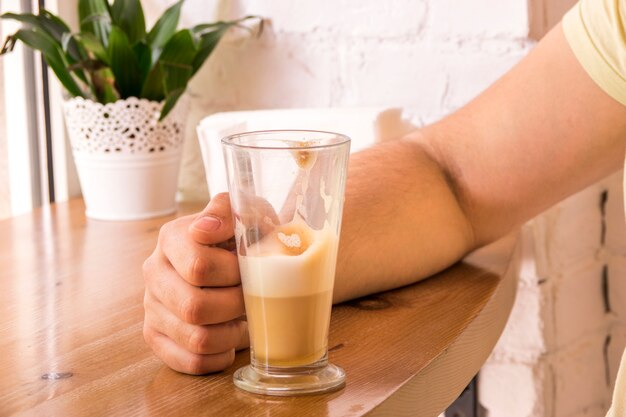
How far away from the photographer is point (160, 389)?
69 centimetres

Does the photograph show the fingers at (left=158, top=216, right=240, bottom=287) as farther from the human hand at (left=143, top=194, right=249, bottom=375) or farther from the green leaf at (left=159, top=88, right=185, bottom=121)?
the green leaf at (left=159, top=88, right=185, bottom=121)

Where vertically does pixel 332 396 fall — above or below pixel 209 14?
below

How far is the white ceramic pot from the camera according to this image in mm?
1452

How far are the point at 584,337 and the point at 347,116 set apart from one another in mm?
508

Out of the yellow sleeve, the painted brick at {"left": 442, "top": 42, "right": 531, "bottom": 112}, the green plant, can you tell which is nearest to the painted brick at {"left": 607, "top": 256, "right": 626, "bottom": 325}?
the painted brick at {"left": 442, "top": 42, "right": 531, "bottom": 112}

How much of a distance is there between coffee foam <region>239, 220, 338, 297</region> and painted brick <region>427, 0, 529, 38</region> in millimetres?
742

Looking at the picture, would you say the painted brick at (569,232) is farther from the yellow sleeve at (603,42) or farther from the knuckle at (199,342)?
the knuckle at (199,342)

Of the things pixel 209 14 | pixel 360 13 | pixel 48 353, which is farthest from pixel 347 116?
pixel 48 353

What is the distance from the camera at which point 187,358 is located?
0.71m

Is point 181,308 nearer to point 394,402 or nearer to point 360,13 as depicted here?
point 394,402

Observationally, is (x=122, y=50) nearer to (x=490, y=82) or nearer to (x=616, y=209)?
(x=490, y=82)

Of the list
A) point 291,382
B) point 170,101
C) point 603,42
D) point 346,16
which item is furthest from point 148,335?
point 346,16

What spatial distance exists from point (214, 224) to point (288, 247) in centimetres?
9

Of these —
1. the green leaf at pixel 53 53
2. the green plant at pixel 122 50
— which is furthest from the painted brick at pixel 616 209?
the green leaf at pixel 53 53
